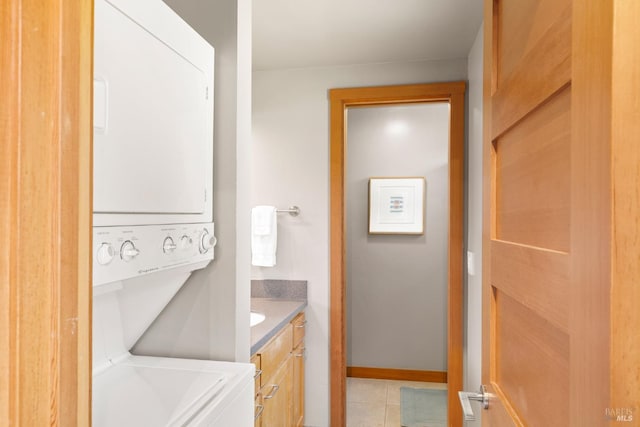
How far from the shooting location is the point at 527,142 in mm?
783

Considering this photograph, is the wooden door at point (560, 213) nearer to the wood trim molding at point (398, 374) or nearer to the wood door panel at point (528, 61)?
the wood door panel at point (528, 61)

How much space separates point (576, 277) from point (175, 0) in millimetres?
1512

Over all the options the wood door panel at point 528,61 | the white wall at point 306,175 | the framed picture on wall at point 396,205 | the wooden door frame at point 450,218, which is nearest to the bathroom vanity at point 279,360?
the white wall at point 306,175

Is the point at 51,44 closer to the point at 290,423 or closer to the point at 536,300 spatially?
the point at 536,300

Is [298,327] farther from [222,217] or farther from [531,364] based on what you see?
[531,364]

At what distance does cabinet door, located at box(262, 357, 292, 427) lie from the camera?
197 cm

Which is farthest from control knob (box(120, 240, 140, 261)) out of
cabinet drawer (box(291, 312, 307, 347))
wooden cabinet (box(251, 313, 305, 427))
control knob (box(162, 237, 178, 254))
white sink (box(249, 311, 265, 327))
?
cabinet drawer (box(291, 312, 307, 347))

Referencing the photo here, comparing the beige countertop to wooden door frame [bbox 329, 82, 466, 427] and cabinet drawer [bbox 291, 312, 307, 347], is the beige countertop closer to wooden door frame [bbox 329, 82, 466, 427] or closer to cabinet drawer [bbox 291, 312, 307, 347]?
cabinet drawer [bbox 291, 312, 307, 347]

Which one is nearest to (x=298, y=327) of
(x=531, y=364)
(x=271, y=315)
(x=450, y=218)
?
(x=271, y=315)

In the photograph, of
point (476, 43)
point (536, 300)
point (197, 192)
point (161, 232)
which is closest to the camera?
point (536, 300)

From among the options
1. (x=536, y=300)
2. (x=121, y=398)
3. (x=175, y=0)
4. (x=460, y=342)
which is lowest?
(x=460, y=342)

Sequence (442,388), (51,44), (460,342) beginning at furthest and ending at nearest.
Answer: (442,388)
(460,342)
(51,44)

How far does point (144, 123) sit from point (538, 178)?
0.89 metres

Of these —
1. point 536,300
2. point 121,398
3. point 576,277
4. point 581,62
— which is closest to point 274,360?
point 121,398
